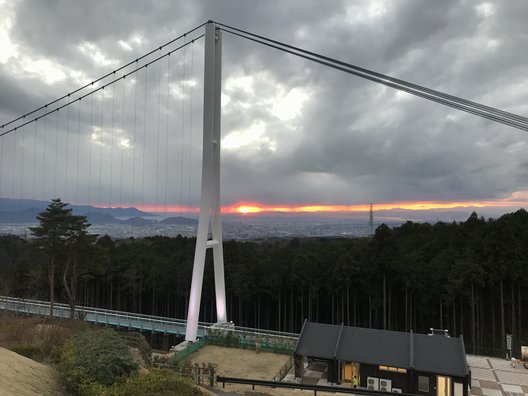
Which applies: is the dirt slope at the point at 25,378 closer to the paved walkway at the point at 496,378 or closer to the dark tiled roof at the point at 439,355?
the dark tiled roof at the point at 439,355

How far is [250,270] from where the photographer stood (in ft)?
106

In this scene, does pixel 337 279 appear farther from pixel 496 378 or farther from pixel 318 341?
pixel 318 341

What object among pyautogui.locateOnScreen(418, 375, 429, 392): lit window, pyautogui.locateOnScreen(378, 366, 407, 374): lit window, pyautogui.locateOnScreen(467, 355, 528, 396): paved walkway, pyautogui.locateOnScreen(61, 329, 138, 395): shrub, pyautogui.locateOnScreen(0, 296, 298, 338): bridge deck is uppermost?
pyautogui.locateOnScreen(61, 329, 138, 395): shrub

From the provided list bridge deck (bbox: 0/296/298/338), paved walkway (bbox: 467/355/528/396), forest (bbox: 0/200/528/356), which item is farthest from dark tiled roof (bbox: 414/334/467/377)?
bridge deck (bbox: 0/296/298/338)

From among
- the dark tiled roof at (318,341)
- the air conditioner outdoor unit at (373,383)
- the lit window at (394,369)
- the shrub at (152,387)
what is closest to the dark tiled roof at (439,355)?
the lit window at (394,369)

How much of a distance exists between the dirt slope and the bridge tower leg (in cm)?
1121

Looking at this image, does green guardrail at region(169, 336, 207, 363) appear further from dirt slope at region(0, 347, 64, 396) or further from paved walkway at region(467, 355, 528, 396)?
paved walkway at region(467, 355, 528, 396)

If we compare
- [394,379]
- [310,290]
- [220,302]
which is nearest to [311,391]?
[394,379]

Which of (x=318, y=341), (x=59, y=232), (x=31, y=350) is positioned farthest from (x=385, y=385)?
(x=59, y=232)

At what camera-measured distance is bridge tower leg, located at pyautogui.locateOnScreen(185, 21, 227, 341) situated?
19953mm

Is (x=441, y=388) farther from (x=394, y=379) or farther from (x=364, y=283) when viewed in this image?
(x=364, y=283)

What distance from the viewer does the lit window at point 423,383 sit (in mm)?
13641

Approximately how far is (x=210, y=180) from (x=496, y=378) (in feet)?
52.4

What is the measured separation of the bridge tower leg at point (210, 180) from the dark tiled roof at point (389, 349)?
639 centimetres
